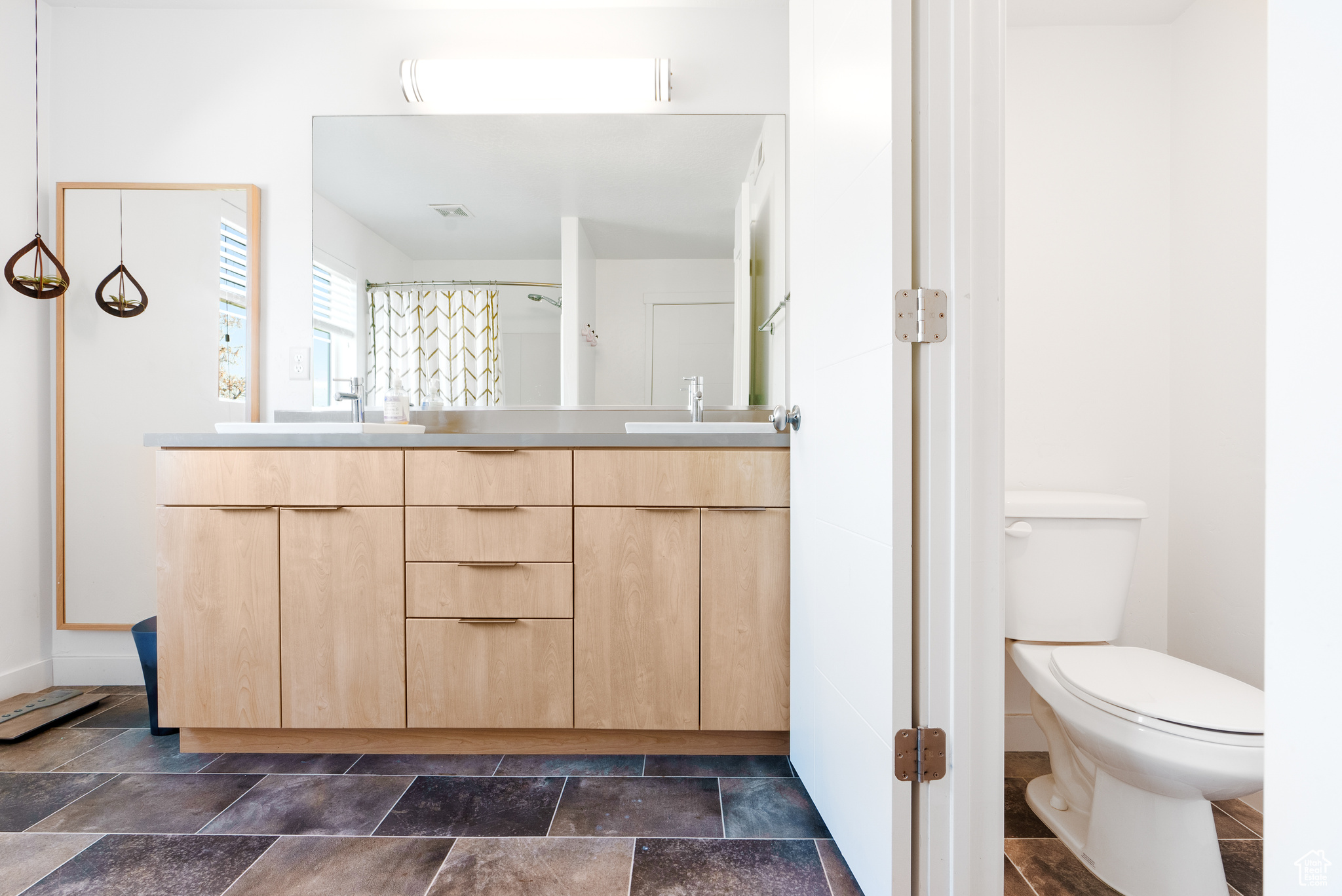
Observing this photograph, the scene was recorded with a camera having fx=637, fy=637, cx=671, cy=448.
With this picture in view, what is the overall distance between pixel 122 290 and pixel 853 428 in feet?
8.18

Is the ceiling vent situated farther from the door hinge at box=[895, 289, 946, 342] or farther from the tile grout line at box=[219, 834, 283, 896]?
the tile grout line at box=[219, 834, 283, 896]

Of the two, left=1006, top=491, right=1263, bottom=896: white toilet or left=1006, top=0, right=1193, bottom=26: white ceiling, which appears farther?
left=1006, top=0, right=1193, bottom=26: white ceiling

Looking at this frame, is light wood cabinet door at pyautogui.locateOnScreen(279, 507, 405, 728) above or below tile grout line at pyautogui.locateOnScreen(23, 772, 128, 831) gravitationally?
above

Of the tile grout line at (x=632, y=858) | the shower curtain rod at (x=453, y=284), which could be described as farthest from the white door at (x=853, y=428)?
the shower curtain rod at (x=453, y=284)

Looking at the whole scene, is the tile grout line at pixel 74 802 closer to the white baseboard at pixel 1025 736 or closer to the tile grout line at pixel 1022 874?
the tile grout line at pixel 1022 874

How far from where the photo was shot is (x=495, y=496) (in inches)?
65.4

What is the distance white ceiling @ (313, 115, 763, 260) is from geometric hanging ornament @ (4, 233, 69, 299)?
34.4 inches

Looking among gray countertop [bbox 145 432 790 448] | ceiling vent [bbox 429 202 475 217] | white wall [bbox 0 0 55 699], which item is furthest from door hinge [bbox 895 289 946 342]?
white wall [bbox 0 0 55 699]

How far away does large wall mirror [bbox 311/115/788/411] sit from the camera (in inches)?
86.0

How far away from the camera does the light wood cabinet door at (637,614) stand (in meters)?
1.66

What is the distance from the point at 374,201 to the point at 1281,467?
245 cm

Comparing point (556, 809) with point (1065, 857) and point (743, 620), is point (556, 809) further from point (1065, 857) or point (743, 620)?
point (1065, 857)

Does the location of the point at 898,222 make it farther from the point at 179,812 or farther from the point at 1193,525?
the point at 179,812

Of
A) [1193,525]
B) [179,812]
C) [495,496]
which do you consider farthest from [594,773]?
[1193,525]
